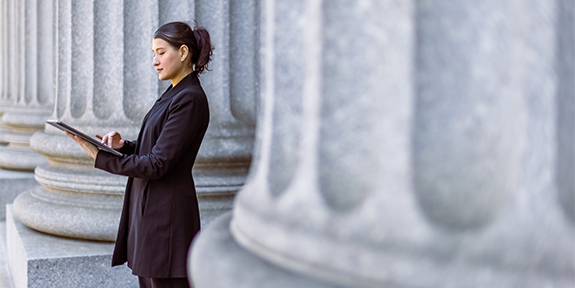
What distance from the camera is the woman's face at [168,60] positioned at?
16.7 ft

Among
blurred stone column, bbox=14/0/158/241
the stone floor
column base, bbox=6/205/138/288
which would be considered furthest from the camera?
the stone floor

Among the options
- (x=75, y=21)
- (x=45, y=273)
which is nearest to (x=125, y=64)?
(x=75, y=21)

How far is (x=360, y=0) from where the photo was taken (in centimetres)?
207

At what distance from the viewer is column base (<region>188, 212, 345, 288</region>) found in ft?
6.91

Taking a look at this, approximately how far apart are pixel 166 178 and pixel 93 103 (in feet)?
10.1

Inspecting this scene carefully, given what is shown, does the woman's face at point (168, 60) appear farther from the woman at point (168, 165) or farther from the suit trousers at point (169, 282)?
the suit trousers at point (169, 282)

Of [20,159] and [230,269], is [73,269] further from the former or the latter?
[20,159]

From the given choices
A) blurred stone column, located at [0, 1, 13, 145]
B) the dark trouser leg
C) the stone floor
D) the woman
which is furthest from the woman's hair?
blurred stone column, located at [0, 1, 13, 145]

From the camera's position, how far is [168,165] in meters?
4.78

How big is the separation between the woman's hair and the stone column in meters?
3.09

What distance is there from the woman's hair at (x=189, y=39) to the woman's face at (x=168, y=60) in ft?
0.13

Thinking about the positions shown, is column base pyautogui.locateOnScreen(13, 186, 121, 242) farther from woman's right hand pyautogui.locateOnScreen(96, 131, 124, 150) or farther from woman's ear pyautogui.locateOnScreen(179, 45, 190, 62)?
woman's ear pyautogui.locateOnScreen(179, 45, 190, 62)

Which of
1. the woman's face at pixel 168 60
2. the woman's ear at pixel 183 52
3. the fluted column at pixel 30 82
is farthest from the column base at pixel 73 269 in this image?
the fluted column at pixel 30 82

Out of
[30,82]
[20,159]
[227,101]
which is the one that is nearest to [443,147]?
[227,101]
